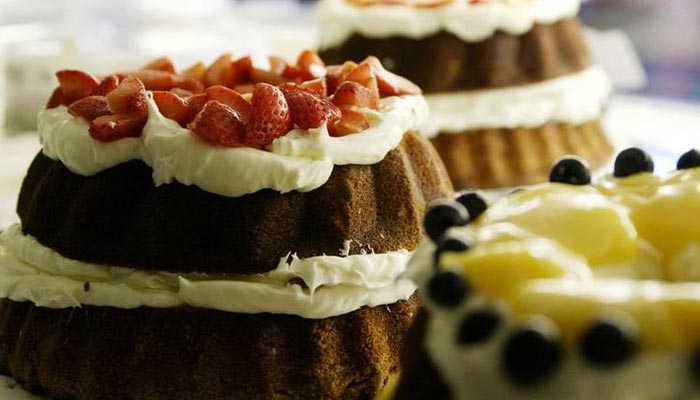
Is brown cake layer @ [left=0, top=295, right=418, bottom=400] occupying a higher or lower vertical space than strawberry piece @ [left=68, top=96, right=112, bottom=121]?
lower

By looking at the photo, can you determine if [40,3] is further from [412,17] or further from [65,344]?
[65,344]

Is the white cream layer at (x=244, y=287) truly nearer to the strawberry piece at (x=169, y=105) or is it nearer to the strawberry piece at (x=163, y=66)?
the strawberry piece at (x=169, y=105)

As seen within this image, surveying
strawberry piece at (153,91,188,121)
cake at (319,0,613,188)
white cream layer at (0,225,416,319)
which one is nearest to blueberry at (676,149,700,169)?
white cream layer at (0,225,416,319)

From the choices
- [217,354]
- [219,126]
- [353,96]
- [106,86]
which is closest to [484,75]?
[353,96]

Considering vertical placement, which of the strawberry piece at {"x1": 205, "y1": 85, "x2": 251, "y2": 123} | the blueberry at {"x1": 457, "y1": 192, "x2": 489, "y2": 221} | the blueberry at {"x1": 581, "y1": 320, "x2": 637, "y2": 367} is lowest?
the strawberry piece at {"x1": 205, "y1": 85, "x2": 251, "y2": 123}

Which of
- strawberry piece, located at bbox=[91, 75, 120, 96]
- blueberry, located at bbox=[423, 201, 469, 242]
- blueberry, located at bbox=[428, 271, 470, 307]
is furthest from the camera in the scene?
strawberry piece, located at bbox=[91, 75, 120, 96]

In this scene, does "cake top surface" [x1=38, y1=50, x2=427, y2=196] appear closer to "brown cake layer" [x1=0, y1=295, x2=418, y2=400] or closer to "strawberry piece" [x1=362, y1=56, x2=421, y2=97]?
"strawberry piece" [x1=362, y1=56, x2=421, y2=97]

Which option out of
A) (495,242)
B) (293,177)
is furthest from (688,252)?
(293,177)
